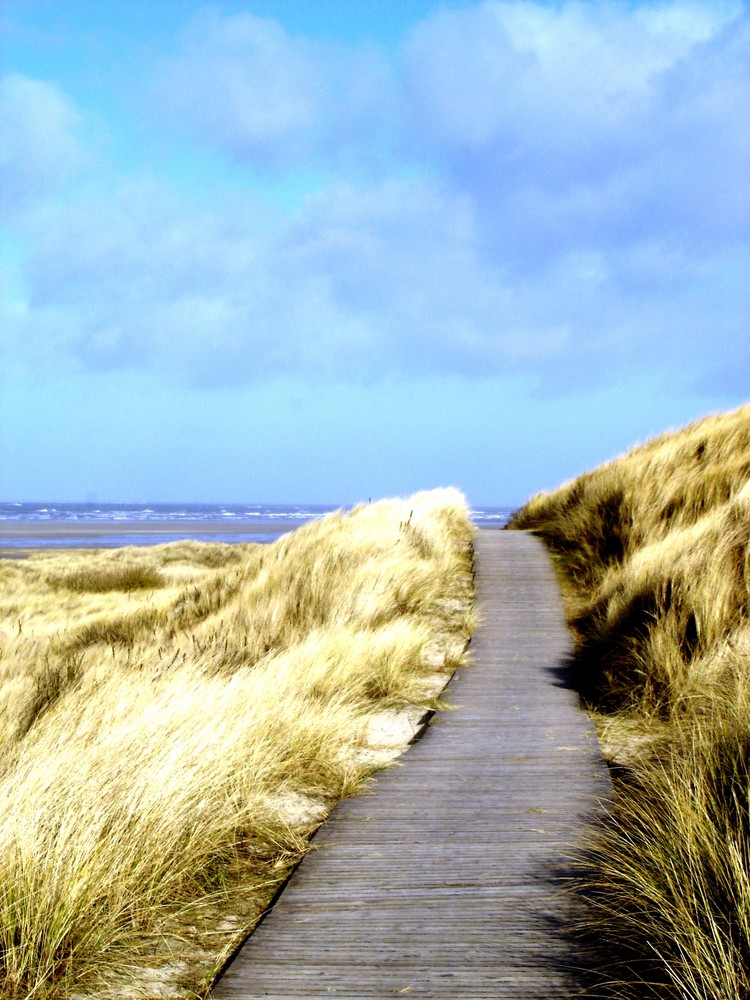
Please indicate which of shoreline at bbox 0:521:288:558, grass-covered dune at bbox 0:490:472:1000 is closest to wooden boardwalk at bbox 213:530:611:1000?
grass-covered dune at bbox 0:490:472:1000

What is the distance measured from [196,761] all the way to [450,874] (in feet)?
4.92

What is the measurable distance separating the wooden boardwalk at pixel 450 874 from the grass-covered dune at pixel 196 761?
0.23 m

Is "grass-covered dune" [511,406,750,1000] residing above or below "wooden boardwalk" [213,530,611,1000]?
above

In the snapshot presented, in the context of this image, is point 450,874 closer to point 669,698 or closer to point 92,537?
point 669,698

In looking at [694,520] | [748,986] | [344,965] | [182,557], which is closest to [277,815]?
[344,965]

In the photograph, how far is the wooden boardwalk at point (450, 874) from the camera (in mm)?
3104

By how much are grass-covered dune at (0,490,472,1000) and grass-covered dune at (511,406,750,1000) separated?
151cm

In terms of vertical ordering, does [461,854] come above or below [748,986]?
below

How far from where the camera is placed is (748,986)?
A: 99.1 inches

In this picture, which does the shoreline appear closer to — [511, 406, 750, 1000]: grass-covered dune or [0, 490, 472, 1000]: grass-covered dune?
[511, 406, 750, 1000]: grass-covered dune

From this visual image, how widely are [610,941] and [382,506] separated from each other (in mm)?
12377

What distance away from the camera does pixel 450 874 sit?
390 cm

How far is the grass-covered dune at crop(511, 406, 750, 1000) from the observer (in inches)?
116

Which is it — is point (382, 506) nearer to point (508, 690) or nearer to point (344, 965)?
point (508, 690)
